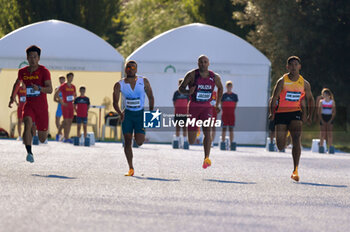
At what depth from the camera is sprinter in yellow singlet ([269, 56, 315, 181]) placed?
12.0 m

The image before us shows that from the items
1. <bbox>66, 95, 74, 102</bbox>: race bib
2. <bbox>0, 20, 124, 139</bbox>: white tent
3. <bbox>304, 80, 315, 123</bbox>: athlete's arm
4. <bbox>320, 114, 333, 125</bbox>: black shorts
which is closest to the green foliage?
<bbox>0, 20, 124, 139</bbox>: white tent

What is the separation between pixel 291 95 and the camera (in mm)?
12016

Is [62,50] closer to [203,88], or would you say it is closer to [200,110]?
[200,110]

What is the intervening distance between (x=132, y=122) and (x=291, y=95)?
8.18 feet

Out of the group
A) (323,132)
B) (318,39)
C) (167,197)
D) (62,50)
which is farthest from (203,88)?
(318,39)

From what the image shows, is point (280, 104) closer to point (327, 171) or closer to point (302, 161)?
point (327, 171)

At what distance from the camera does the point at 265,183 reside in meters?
11.7

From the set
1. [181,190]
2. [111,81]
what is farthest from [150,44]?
[181,190]

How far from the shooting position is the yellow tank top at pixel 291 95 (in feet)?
39.3

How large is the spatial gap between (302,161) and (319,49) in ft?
52.7

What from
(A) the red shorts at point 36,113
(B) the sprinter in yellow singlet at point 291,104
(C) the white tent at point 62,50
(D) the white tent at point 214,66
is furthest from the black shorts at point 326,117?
(A) the red shorts at point 36,113

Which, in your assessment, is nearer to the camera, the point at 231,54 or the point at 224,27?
the point at 231,54

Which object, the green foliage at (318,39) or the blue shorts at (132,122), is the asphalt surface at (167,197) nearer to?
the blue shorts at (132,122)

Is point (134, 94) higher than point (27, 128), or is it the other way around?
point (134, 94)
